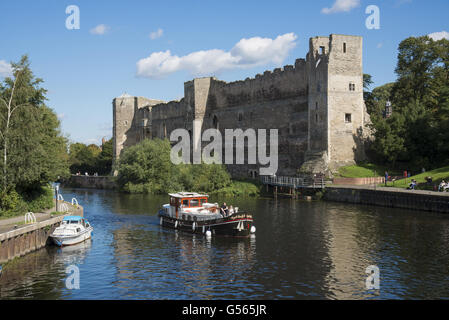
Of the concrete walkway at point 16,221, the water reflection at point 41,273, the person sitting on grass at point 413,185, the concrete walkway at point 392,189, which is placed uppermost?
the person sitting on grass at point 413,185

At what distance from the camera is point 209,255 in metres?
21.8

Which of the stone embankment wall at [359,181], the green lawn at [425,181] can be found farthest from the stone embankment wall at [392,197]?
the stone embankment wall at [359,181]

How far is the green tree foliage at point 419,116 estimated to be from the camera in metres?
43.0

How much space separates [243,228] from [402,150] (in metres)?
24.2

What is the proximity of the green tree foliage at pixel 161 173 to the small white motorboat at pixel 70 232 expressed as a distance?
25.8 m

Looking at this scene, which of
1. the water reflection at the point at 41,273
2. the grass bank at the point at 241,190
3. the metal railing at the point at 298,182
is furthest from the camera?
the grass bank at the point at 241,190

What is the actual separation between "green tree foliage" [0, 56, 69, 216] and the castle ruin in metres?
25.9

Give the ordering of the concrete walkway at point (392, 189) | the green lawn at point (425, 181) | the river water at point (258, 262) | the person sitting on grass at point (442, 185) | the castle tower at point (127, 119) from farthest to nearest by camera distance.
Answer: the castle tower at point (127, 119) → the green lawn at point (425, 181) → the person sitting on grass at point (442, 185) → the concrete walkway at point (392, 189) → the river water at point (258, 262)

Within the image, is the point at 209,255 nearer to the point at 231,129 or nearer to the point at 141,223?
the point at 141,223

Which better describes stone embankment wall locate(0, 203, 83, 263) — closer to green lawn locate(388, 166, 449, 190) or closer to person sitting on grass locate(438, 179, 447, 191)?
person sitting on grass locate(438, 179, 447, 191)

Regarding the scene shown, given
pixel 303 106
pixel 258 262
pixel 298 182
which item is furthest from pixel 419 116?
pixel 258 262

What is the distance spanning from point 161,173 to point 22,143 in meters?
29.6

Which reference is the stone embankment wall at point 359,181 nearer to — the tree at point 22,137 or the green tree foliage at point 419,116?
the green tree foliage at point 419,116
